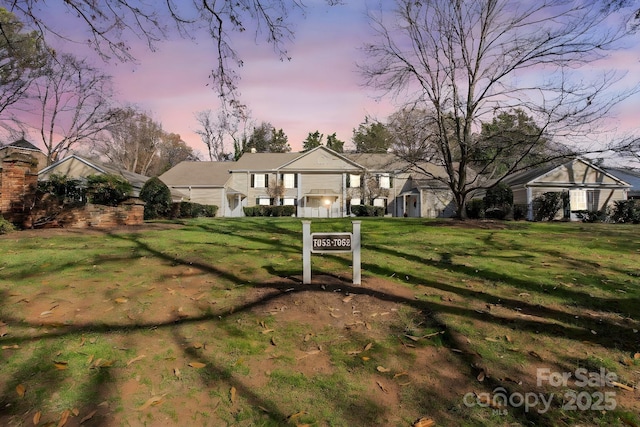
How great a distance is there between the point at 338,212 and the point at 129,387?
32406 millimetres

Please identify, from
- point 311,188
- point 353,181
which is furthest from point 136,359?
point 353,181

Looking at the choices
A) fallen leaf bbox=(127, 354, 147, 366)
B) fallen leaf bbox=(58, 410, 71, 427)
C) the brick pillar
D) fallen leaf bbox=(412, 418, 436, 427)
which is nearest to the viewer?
fallen leaf bbox=(58, 410, 71, 427)

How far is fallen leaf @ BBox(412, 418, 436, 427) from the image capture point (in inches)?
103

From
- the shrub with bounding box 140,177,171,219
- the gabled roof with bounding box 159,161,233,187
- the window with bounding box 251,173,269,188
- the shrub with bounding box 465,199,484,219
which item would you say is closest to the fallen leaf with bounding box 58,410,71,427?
the shrub with bounding box 140,177,171,219

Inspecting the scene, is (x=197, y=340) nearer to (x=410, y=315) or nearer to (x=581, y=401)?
(x=410, y=315)

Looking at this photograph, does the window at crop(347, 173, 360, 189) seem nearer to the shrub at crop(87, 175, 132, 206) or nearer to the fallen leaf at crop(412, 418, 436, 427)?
the shrub at crop(87, 175, 132, 206)

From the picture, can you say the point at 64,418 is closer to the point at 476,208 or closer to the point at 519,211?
the point at 519,211

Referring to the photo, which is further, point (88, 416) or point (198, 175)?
point (198, 175)

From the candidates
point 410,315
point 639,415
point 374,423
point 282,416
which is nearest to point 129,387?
point 282,416

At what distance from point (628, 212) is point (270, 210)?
90.2ft

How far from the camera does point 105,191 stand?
16234 mm

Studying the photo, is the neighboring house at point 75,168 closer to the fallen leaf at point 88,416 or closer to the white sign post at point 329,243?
the white sign post at point 329,243

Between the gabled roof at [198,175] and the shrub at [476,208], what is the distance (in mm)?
23671

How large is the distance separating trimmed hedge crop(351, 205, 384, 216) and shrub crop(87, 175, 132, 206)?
21756mm
